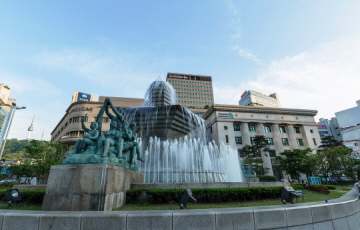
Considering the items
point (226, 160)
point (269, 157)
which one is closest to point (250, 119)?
point (269, 157)

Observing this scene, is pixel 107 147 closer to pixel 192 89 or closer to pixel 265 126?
pixel 265 126

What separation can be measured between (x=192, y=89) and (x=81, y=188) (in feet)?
309

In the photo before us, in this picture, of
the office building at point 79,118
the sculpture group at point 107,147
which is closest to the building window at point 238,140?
the office building at point 79,118

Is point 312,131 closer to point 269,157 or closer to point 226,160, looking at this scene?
point 269,157

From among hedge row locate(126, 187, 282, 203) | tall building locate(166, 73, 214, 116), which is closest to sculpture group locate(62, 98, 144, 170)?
hedge row locate(126, 187, 282, 203)

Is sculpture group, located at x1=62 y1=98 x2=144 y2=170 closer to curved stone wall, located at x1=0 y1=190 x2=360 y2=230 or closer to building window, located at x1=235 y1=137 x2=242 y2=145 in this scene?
curved stone wall, located at x1=0 y1=190 x2=360 y2=230

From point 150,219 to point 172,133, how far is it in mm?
10361

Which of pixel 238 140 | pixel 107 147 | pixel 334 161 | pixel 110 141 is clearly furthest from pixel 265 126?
pixel 107 147

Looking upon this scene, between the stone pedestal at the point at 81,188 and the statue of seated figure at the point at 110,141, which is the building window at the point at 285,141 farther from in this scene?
the stone pedestal at the point at 81,188

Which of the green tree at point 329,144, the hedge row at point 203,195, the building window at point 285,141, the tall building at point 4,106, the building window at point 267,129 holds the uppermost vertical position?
the tall building at point 4,106

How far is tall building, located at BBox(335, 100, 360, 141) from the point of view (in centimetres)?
6569

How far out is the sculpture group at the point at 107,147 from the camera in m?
6.59

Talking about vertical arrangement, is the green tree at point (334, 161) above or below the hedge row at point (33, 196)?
above

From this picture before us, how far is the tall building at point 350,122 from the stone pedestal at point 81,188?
86.8 metres
